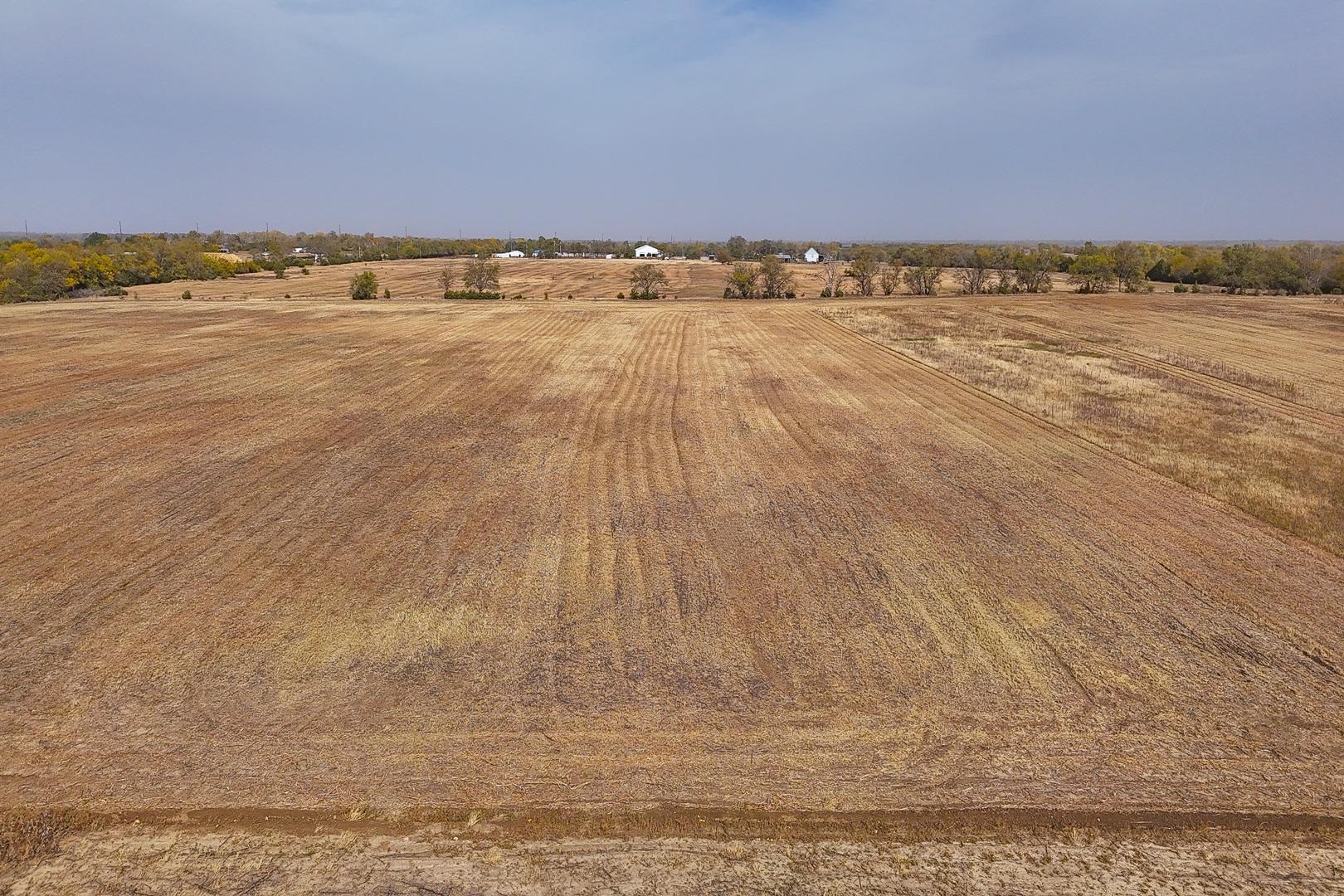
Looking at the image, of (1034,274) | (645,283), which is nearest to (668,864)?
(645,283)

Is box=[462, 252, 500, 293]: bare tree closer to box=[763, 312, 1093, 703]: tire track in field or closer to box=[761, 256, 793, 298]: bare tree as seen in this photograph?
box=[761, 256, 793, 298]: bare tree

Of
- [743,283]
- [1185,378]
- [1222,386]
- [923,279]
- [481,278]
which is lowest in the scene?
[1222,386]

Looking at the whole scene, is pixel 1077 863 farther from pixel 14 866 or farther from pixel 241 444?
pixel 241 444

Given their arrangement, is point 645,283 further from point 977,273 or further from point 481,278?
point 977,273

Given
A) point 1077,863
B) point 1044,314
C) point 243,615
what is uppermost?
point 1044,314

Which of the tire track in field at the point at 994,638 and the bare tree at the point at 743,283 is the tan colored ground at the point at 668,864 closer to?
the tire track in field at the point at 994,638

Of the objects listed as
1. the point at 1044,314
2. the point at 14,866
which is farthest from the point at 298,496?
the point at 1044,314
